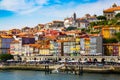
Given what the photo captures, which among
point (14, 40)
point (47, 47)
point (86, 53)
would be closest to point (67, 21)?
point (14, 40)

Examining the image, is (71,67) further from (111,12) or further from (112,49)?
(111,12)

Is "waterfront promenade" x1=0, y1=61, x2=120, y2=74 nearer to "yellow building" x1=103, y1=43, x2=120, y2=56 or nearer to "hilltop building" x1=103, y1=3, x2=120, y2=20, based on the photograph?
"yellow building" x1=103, y1=43, x2=120, y2=56

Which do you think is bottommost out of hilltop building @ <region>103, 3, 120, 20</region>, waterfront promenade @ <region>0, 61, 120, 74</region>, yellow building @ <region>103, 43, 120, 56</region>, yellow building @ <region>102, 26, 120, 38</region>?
waterfront promenade @ <region>0, 61, 120, 74</region>

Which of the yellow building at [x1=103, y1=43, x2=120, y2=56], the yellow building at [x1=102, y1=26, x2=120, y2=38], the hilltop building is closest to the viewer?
the yellow building at [x1=103, y1=43, x2=120, y2=56]

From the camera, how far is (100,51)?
56031mm

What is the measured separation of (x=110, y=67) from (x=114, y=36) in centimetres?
1783

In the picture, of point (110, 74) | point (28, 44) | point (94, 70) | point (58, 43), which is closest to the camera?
point (110, 74)

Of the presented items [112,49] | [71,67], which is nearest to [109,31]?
[112,49]

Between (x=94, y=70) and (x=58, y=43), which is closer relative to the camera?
(x=94, y=70)

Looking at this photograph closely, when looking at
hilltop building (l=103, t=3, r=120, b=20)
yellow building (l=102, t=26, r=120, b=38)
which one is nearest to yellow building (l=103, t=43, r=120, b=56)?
yellow building (l=102, t=26, r=120, b=38)

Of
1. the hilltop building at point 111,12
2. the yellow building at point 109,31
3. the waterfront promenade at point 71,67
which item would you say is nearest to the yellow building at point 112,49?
the yellow building at point 109,31

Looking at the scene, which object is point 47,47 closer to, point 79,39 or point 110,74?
point 79,39

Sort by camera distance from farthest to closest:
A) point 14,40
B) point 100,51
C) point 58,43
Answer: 1. point 14,40
2. point 58,43
3. point 100,51

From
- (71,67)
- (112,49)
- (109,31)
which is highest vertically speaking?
(109,31)
